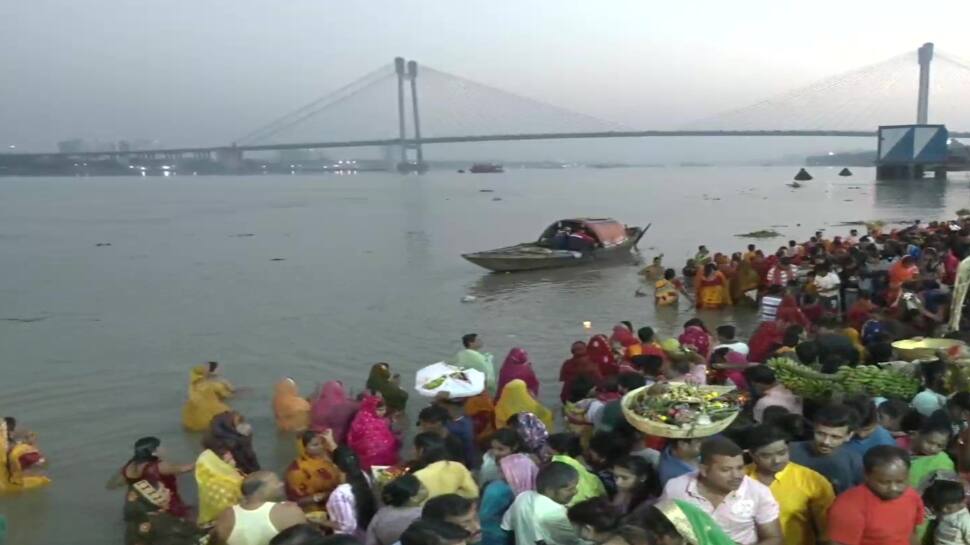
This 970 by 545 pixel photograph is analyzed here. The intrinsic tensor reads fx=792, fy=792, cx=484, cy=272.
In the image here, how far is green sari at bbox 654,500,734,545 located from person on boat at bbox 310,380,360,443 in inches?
135

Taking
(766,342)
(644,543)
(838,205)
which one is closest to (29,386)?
(766,342)

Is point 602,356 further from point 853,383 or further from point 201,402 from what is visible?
point 201,402

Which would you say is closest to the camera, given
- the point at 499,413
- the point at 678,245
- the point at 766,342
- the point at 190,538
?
the point at 190,538

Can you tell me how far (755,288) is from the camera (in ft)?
39.7

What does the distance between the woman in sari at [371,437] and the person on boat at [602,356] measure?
1.96 meters

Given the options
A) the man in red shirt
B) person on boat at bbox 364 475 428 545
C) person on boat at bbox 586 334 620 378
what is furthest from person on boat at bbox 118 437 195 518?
the man in red shirt

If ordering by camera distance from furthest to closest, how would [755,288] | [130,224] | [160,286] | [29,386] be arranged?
1. [130,224]
2. [160,286]
3. [755,288]
4. [29,386]

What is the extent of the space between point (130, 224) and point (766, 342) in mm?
39596

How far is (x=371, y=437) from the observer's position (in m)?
5.52

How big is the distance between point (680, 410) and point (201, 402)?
16.6 ft

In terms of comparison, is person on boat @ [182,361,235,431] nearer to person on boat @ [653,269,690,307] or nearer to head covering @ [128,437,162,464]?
head covering @ [128,437,162,464]

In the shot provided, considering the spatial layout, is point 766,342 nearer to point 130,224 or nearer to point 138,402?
point 138,402

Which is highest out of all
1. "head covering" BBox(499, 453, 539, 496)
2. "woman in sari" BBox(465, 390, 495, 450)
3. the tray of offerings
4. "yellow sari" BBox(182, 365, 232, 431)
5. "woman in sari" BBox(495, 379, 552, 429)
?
the tray of offerings

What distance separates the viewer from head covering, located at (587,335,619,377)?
6625 mm
